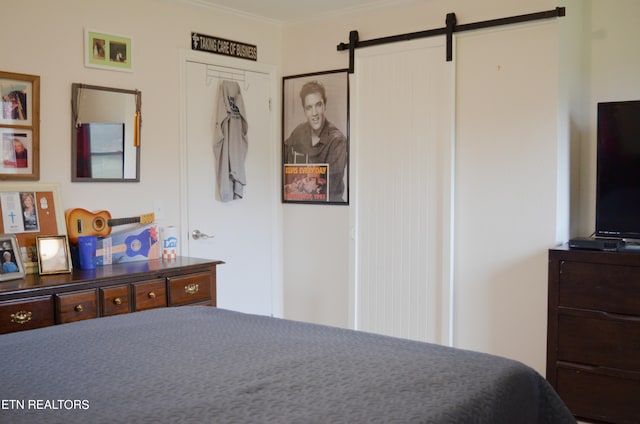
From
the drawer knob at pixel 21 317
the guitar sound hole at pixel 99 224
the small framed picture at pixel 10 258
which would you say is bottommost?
the drawer knob at pixel 21 317

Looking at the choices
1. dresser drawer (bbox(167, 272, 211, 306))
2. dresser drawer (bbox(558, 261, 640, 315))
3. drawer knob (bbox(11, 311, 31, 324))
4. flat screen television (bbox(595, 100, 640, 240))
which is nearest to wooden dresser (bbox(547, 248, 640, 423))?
dresser drawer (bbox(558, 261, 640, 315))

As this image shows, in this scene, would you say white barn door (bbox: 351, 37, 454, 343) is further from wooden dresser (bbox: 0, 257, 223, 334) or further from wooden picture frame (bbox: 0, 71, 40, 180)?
wooden picture frame (bbox: 0, 71, 40, 180)

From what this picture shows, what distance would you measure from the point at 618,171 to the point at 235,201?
2.54 metres

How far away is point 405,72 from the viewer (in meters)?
4.01

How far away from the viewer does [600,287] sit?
10.2 ft

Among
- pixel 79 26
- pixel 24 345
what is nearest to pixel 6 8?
pixel 79 26

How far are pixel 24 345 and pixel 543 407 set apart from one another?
1.51m

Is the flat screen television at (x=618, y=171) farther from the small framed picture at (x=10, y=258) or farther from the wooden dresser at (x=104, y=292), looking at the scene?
the small framed picture at (x=10, y=258)

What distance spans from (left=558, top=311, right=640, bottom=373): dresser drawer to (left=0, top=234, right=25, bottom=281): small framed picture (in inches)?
112

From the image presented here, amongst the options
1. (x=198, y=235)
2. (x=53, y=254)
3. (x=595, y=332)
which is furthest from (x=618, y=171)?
(x=53, y=254)

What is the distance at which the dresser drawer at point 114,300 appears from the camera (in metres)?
3.04

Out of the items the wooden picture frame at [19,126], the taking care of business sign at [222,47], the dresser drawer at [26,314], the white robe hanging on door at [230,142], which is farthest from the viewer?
the white robe hanging on door at [230,142]

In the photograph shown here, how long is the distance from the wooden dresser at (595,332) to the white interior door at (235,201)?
218cm

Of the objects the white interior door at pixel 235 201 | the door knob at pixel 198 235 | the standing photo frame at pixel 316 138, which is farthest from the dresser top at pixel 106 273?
the standing photo frame at pixel 316 138
